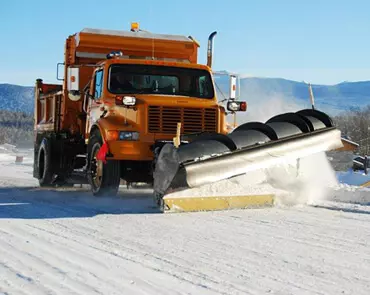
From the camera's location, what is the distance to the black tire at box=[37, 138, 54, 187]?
38.3 feet

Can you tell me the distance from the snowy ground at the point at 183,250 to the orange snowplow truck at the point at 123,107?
1.06 metres

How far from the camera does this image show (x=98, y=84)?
9812mm

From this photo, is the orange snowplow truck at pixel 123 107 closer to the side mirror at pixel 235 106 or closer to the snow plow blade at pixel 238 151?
the side mirror at pixel 235 106

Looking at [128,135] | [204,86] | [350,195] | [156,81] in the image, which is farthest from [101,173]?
[350,195]

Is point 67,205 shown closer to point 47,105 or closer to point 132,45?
point 132,45

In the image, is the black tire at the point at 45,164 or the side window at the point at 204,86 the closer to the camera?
the side window at the point at 204,86

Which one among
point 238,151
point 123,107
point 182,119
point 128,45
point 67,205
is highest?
point 128,45

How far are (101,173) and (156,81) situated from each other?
1.67 m

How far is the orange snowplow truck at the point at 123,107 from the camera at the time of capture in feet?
28.6

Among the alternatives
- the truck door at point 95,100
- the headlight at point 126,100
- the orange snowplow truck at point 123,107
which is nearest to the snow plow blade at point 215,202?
the orange snowplow truck at point 123,107

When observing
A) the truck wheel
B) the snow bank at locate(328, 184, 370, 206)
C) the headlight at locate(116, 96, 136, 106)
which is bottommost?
the snow bank at locate(328, 184, 370, 206)

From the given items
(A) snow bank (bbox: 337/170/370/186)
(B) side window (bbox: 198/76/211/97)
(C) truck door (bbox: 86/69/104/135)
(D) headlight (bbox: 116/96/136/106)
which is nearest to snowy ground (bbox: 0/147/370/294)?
(D) headlight (bbox: 116/96/136/106)

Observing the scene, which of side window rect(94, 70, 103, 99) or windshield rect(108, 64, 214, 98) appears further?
side window rect(94, 70, 103, 99)

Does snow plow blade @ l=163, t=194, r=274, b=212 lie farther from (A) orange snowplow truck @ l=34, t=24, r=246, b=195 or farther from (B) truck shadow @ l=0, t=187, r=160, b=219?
(A) orange snowplow truck @ l=34, t=24, r=246, b=195
